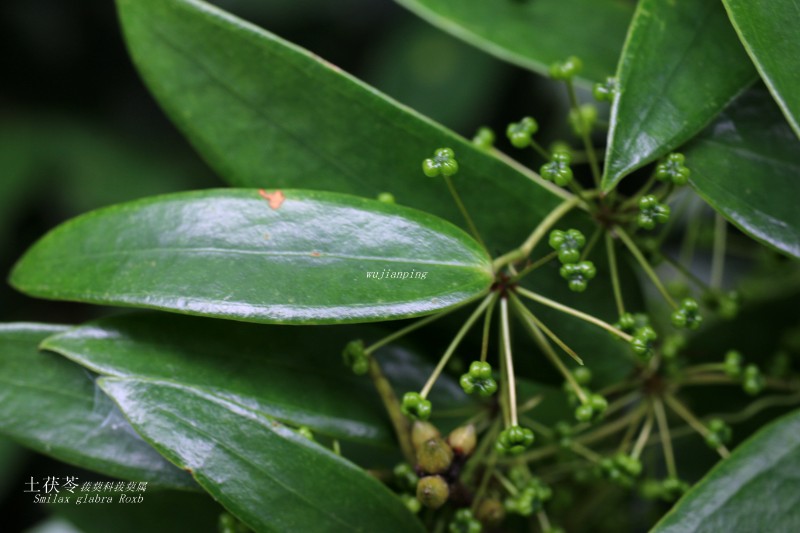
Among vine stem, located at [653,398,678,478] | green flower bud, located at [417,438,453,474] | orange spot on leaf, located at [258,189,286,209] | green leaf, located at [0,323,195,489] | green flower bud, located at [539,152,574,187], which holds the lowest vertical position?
green leaf, located at [0,323,195,489]

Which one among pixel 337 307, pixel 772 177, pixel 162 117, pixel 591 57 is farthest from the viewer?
pixel 162 117

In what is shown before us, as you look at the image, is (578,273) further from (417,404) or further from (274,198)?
(274,198)

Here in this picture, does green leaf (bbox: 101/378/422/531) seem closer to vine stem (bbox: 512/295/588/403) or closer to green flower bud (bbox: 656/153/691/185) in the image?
vine stem (bbox: 512/295/588/403)

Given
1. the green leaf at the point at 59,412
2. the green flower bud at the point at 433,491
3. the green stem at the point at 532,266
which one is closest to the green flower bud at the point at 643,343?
the green stem at the point at 532,266

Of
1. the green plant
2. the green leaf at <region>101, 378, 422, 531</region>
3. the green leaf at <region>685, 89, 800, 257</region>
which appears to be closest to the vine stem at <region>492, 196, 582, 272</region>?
the green plant

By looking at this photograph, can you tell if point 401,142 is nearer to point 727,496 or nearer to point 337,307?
point 337,307

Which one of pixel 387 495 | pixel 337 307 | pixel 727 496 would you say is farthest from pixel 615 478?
pixel 337 307
